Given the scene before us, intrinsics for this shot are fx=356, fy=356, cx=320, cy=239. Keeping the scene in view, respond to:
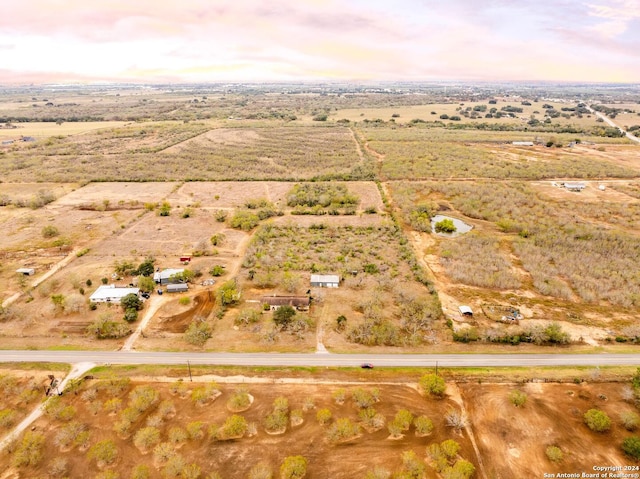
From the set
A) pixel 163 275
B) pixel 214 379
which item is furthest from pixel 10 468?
pixel 163 275

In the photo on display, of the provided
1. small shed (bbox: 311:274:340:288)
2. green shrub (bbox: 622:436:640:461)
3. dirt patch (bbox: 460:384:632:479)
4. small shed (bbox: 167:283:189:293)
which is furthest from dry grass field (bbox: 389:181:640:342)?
small shed (bbox: 167:283:189:293)

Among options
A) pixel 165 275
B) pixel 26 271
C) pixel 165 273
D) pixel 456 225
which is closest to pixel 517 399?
pixel 165 275

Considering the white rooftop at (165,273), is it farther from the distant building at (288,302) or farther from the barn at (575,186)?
the barn at (575,186)

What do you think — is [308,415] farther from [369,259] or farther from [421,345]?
[369,259]

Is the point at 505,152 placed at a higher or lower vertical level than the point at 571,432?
higher

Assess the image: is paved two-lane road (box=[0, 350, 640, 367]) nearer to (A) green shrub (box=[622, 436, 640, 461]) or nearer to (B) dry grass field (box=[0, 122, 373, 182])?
(A) green shrub (box=[622, 436, 640, 461])

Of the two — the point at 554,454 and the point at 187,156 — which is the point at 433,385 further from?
the point at 187,156
